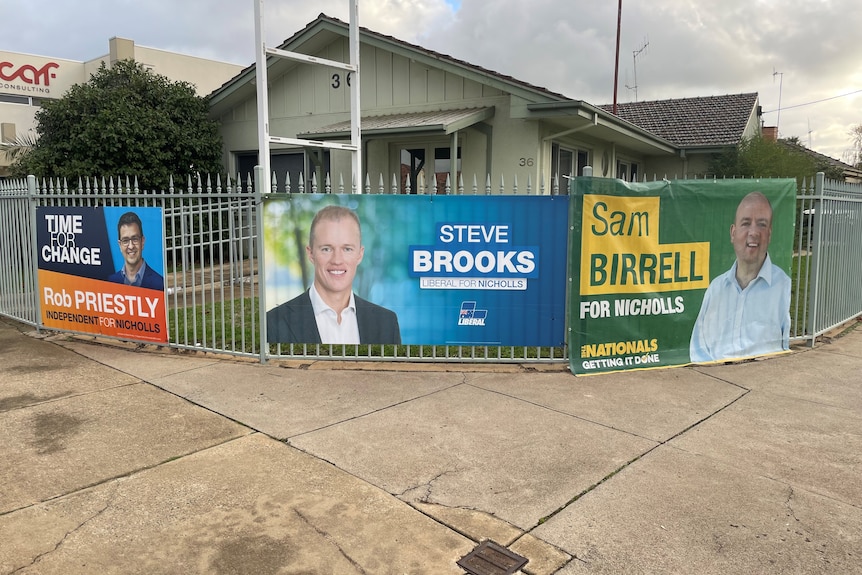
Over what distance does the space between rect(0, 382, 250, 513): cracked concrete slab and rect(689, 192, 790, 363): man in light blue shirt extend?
472 centimetres

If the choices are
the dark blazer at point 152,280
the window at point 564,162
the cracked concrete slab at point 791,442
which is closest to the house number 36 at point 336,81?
the window at point 564,162

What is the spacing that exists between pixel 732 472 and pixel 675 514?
0.78m

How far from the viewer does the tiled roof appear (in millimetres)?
17219

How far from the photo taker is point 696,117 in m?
19.4

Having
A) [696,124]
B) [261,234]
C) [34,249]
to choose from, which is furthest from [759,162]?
[34,249]

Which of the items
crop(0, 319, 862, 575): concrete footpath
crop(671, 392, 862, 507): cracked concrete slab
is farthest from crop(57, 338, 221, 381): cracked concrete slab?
crop(671, 392, 862, 507): cracked concrete slab

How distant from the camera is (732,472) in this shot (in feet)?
12.8

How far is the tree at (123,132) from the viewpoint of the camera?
495 inches

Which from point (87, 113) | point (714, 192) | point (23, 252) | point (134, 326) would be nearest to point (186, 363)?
point (134, 326)

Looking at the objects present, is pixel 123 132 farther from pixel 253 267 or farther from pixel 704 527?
pixel 704 527

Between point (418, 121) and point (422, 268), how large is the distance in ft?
18.1

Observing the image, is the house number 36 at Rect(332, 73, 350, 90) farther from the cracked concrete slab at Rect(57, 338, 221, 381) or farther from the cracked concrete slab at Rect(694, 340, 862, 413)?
the cracked concrete slab at Rect(694, 340, 862, 413)

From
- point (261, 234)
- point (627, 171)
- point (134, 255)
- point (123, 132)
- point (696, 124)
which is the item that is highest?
point (696, 124)

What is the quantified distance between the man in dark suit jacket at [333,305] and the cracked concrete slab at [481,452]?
119 cm
